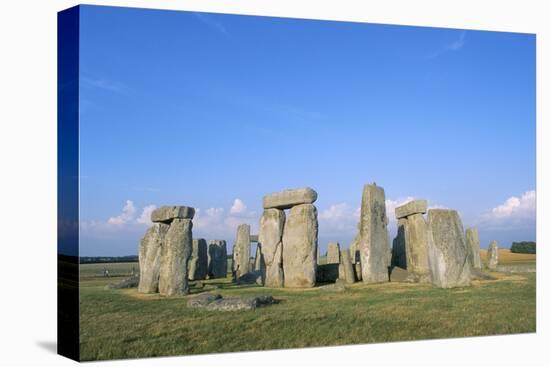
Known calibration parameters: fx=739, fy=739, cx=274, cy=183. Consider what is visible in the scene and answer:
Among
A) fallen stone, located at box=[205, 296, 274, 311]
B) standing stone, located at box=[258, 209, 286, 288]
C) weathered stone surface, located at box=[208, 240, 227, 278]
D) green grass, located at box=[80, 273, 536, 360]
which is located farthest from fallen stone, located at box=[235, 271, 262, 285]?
fallen stone, located at box=[205, 296, 274, 311]

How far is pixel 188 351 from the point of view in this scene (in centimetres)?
1024

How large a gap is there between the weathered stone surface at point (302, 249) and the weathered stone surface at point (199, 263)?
17.0ft

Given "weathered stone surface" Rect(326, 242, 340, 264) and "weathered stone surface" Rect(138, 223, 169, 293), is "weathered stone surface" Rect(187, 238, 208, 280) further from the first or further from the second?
"weathered stone surface" Rect(138, 223, 169, 293)

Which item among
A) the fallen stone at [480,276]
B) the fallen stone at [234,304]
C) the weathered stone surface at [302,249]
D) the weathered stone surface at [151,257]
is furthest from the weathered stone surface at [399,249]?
the fallen stone at [234,304]

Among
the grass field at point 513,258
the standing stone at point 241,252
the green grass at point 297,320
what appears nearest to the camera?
the green grass at point 297,320

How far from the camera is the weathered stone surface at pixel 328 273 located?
19.1m

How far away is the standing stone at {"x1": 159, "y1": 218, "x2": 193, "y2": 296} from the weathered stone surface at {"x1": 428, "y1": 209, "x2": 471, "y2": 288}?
16.8ft

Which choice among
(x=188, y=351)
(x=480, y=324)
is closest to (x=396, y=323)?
(x=480, y=324)

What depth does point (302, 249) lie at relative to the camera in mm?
17625

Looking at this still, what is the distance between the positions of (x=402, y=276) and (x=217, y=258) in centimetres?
805

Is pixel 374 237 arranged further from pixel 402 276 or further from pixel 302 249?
pixel 302 249

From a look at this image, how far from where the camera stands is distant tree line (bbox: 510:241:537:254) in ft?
49.8

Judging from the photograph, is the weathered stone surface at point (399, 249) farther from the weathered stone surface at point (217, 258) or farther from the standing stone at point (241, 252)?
the weathered stone surface at point (217, 258)

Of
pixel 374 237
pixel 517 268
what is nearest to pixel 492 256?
pixel 517 268
